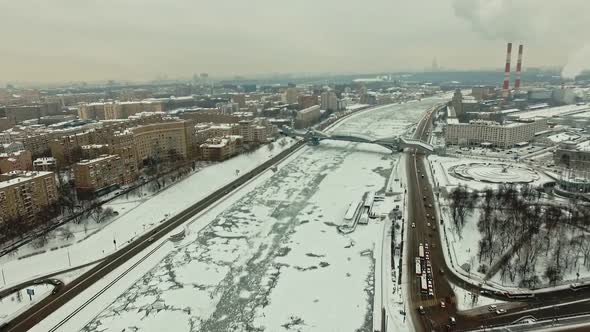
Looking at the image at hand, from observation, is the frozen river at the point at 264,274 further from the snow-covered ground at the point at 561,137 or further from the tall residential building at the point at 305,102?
the tall residential building at the point at 305,102

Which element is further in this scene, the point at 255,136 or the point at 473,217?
the point at 255,136

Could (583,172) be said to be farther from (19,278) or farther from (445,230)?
(19,278)

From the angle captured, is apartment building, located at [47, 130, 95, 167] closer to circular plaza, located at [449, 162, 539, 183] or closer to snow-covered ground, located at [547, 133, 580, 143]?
circular plaza, located at [449, 162, 539, 183]

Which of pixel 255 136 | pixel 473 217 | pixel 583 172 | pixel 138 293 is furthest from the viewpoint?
pixel 255 136

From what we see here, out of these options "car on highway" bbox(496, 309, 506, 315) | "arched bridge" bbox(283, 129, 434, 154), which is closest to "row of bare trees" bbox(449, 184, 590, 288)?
"car on highway" bbox(496, 309, 506, 315)

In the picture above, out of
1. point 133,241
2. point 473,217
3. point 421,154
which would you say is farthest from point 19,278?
point 421,154

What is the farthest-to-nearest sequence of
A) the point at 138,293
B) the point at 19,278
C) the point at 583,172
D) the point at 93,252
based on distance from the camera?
1. the point at 583,172
2. the point at 93,252
3. the point at 19,278
4. the point at 138,293

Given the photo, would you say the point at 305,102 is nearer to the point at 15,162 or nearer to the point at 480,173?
the point at 480,173

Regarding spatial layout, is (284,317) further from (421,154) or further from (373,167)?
(421,154)
